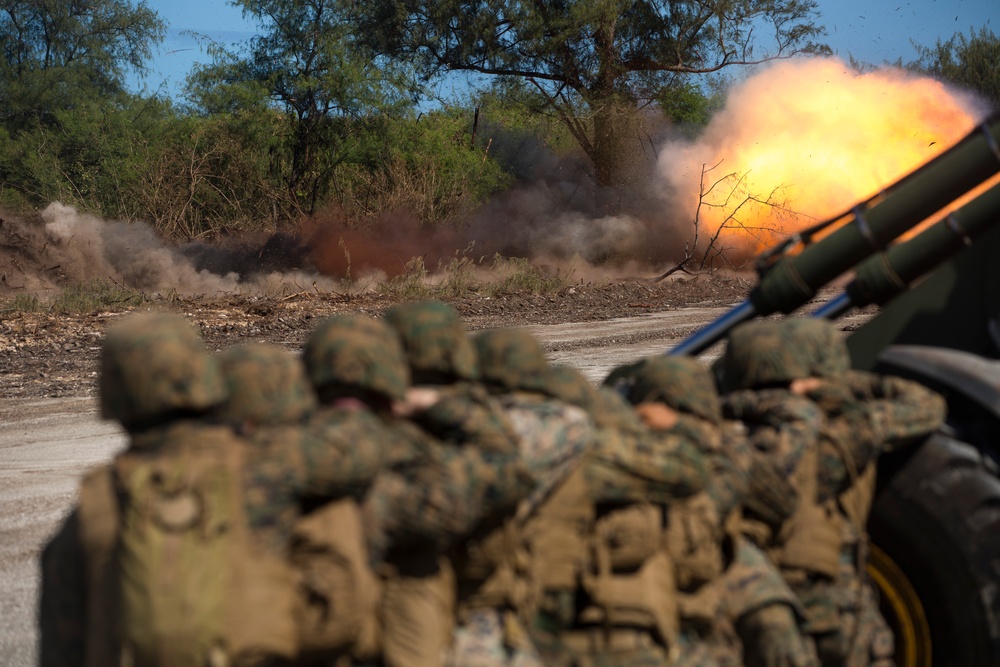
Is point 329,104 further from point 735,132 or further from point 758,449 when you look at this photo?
point 758,449

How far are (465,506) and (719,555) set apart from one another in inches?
45.1

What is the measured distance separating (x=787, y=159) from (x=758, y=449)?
73.2ft

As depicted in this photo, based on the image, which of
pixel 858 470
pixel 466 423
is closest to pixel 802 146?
pixel 858 470

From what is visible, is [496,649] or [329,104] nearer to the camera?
[496,649]

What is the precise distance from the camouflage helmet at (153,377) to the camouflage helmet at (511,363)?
1.03m

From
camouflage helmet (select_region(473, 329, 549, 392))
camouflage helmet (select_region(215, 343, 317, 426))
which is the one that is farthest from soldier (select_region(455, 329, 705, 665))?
camouflage helmet (select_region(215, 343, 317, 426))

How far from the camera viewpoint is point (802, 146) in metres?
25.2

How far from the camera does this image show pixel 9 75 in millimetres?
30797

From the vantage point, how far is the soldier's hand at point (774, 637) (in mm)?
4082

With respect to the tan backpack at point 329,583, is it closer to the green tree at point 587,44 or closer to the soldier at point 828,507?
the soldier at point 828,507

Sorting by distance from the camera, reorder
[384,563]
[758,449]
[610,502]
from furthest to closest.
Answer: [758,449]
[610,502]
[384,563]

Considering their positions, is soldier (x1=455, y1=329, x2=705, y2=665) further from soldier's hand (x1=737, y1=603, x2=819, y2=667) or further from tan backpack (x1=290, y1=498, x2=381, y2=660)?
tan backpack (x1=290, y1=498, x2=381, y2=660)

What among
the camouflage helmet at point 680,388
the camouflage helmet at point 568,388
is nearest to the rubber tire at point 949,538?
the camouflage helmet at point 680,388

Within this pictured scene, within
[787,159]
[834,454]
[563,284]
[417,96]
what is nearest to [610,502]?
[834,454]
